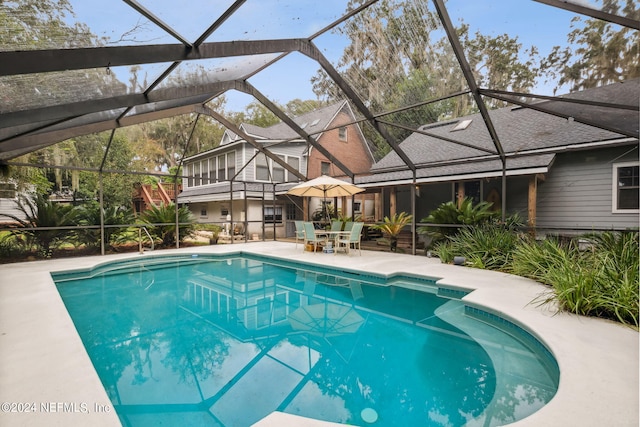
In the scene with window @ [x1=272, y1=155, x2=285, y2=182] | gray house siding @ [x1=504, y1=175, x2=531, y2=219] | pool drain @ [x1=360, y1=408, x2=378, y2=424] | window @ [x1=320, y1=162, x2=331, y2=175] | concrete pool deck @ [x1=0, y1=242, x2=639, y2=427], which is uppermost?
window @ [x1=320, y1=162, x2=331, y2=175]

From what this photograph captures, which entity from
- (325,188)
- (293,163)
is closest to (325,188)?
(325,188)

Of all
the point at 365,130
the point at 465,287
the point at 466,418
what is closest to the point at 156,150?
the point at 365,130

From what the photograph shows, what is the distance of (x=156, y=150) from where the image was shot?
86.9ft

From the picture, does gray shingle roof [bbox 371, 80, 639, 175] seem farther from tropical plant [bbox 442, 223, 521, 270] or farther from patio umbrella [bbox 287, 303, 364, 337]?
patio umbrella [bbox 287, 303, 364, 337]

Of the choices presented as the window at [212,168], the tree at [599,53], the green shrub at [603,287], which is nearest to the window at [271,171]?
the window at [212,168]

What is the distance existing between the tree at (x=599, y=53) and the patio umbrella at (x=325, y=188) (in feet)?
20.6

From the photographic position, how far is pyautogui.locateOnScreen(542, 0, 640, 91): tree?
3.47m

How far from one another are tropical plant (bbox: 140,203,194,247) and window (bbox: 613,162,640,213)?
14.1 m

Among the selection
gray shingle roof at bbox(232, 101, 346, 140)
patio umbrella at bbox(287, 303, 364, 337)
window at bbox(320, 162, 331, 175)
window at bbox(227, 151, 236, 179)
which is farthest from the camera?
window at bbox(320, 162, 331, 175)

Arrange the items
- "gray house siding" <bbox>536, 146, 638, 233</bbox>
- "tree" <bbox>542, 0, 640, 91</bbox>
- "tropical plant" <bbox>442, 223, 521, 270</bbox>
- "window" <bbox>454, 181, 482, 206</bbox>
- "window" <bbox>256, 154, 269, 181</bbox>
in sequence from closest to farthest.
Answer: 1. "tree" <bbox>542, 0, 640, 91</bbox>
2. "tropical plant" <bbox>442, 223, 521, 270</bbox>
3. "gray house siding" <bbox>536, 146, 638, 233</bbox>
4. "window" <bbox>454, 181, 482, 206</bbox>
5. "window" <bbox>256, 154, 269, 181</bbox>

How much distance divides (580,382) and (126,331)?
5.33 m

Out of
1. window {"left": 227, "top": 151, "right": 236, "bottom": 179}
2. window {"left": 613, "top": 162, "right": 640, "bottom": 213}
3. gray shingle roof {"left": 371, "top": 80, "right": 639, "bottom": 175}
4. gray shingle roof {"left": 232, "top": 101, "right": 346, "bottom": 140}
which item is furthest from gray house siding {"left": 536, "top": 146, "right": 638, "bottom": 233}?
window {"left": 227, "top": 151, "right": 236, "bottom": 179}

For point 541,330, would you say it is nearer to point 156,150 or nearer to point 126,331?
point 126,331

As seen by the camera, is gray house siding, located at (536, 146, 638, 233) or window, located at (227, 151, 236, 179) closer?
gray house siding, located at (536, 146, 638, 233)
